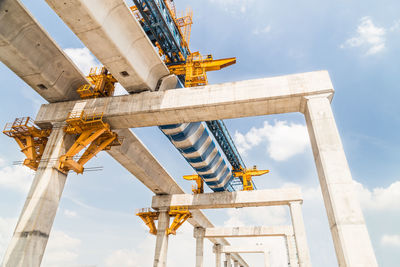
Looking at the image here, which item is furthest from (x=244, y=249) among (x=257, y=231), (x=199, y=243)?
(x=199, y=243)

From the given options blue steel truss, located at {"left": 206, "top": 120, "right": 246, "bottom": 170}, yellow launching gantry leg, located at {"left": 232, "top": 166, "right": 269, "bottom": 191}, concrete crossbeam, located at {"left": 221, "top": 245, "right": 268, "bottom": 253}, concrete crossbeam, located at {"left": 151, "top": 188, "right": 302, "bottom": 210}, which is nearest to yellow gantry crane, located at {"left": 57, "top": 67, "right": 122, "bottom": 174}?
blue steel truss, located at {"left": 206, "top": 120, "right": 246, "bottom": 170}

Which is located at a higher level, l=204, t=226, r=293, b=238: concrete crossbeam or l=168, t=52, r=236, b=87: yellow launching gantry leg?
l=168, t=52, r=236, b=87: yellow launching gantry leg

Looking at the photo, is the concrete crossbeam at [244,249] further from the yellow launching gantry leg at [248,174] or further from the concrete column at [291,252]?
the yellow launching gantry leg at [248,174]

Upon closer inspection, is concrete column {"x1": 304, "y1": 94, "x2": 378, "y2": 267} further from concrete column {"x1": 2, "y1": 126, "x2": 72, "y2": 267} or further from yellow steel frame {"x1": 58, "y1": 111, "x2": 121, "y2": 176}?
concrete column {"x1": 2, "y1": 126, "x2": 72, "y2": 267}

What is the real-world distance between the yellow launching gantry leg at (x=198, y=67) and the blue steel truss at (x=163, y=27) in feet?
2.15

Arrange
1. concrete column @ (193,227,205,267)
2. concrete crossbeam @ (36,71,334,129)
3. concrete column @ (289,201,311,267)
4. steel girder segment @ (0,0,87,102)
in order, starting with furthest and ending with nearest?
concrete column @ (193,227,205,267), concrete column @ (289,201,311,267), concrete crossbeam @ (36,71,334,129), steel girder segment @ (0,0,87,102)

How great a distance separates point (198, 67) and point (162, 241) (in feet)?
49.5

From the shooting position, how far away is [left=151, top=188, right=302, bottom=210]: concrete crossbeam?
21.0 m

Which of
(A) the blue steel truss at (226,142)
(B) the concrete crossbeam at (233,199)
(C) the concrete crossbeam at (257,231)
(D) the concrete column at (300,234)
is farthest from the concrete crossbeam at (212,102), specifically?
(C) the concrete crossbeam at (257,231)

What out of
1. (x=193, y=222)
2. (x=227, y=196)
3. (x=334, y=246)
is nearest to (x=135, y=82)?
(x=334, y=246)

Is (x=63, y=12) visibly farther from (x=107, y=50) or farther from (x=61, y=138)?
(x=61, y=138)

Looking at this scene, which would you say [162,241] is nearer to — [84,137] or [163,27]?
[84,137]

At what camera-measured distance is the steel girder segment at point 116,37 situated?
349 inches

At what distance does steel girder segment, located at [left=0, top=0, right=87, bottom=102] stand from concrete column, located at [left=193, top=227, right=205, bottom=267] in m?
21.8
